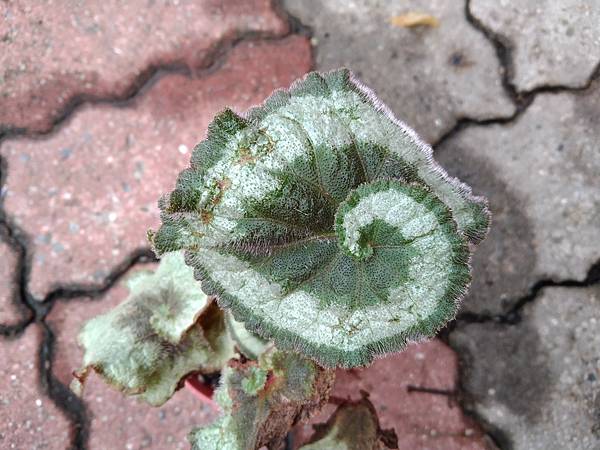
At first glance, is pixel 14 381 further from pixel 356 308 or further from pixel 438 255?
pixel 438 255

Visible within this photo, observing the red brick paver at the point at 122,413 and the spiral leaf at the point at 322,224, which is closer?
the spiral leaf at the point at 322,224

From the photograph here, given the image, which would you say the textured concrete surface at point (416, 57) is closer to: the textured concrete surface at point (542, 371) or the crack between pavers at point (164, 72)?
the crack between pavers at point (164, 72)

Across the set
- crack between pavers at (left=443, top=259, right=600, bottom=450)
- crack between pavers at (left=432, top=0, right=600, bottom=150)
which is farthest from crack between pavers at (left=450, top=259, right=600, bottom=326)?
crack between pavers at (left=432, top=0, right=600, bottom=150)

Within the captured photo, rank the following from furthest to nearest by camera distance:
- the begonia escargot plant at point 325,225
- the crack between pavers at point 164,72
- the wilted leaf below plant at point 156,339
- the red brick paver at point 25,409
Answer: the crack between pavers at point 164,72 < the red brick paver at point 25,409 < the wilted leaf below plant at point 156,339 < the begonia escargot plant at point 325,225

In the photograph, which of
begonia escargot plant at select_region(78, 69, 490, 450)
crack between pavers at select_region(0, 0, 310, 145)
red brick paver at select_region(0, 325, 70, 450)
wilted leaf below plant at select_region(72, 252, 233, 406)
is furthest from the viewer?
crack between pavers at select_region(0, 0, 310, 145)

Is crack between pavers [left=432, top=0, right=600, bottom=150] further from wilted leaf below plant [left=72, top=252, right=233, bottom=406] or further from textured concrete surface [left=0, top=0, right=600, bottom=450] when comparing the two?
wilted leaf below plant [left=72, top=252, right=233, bottom=406]

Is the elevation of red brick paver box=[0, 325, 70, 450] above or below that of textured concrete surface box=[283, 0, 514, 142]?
below

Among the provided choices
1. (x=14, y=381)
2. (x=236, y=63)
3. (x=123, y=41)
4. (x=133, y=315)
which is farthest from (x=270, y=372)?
(x=123, y=41)

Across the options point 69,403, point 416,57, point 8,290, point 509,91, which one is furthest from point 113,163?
point 509,91

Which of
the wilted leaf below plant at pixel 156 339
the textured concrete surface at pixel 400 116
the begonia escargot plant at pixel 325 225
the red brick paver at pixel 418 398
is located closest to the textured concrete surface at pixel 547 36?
the textured concrete surface at pixel 400 116
